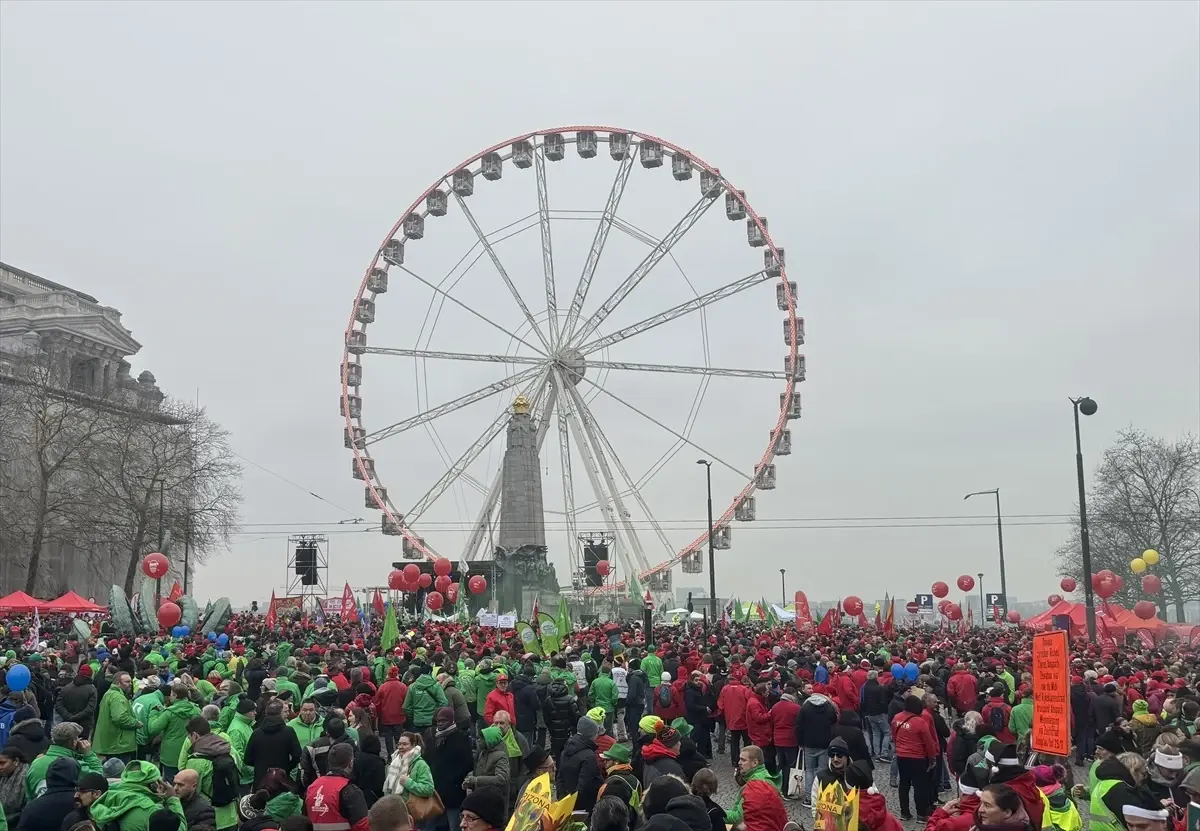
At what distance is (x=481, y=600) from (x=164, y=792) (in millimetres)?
41498

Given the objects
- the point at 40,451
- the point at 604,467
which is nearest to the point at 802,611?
the point at 604,467

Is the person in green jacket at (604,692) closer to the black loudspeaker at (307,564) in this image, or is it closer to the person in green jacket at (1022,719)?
the person in green jacket at (1022,719)

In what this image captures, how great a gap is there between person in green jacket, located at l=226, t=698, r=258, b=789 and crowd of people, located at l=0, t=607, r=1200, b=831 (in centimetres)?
3

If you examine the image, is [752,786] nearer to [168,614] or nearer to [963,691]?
[963,691]

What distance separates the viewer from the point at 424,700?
14062mm

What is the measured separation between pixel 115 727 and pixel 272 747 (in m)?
3.33

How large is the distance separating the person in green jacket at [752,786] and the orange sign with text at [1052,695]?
2.25 metres

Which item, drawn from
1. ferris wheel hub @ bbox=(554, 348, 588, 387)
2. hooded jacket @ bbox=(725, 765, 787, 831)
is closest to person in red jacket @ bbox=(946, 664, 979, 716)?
hooded jacket @ bbox=(725, 765, 787, 831)

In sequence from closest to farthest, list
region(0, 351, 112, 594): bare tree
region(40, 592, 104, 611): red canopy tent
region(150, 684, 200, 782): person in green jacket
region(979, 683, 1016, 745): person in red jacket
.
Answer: region(150, 684, 200, 782): person in green jacket < region(979, 683, 1016, 745): person in red jacket < region(40, 592, 104, 611): red canopy tent < region(0, 351, 112, 594): bare tree

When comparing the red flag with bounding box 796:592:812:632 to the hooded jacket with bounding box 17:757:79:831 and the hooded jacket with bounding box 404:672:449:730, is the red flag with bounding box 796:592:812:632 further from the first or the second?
the hooded jacket with bounding box 17:757:79:831

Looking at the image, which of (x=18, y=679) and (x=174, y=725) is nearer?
(x=174, y=725)

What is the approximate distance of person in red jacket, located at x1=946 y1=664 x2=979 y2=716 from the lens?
15570 mm

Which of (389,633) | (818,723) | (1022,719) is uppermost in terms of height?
(389,633)

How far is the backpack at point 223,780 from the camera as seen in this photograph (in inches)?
364
